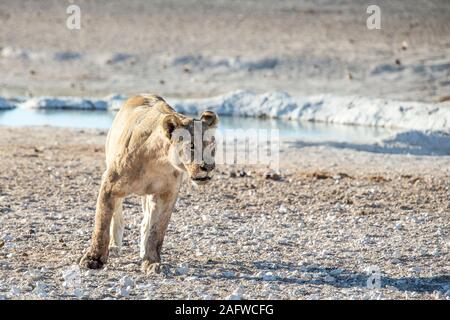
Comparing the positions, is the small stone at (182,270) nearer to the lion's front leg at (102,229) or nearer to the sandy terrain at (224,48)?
the lion's front leg at (102,229)

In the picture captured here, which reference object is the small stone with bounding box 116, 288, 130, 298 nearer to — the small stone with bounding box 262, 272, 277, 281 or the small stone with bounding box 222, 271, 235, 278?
the small stone with bounding box 222, 271, 235, 278

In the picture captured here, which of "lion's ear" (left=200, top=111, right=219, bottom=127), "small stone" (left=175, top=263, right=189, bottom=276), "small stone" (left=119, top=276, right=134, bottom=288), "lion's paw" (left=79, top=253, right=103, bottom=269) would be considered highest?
"lion's ear" (left=200, top=111, right=219, bottom=127)

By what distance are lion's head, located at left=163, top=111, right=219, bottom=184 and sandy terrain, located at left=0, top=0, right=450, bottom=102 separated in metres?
16.7

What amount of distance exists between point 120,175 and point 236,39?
2181cm

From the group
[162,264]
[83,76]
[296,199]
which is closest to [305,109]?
[83,76]

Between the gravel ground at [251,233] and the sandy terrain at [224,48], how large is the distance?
34.0ft

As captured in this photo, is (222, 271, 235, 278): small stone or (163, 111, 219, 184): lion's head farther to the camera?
(222, 271, 235, 278): small stone

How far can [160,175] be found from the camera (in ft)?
29.2

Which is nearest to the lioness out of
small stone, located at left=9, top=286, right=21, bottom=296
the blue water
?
small stone, located at left=9, top=286, right=21, bottom=296

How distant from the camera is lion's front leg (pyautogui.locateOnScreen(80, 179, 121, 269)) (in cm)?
903

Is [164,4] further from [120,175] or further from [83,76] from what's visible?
[120,175]

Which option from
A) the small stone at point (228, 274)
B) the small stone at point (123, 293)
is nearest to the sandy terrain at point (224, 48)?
the small stone at point (228, 274)

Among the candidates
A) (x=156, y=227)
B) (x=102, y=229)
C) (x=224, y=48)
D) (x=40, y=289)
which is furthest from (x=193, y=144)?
(x=224, y=48)

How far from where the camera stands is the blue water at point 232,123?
20.1 metres
